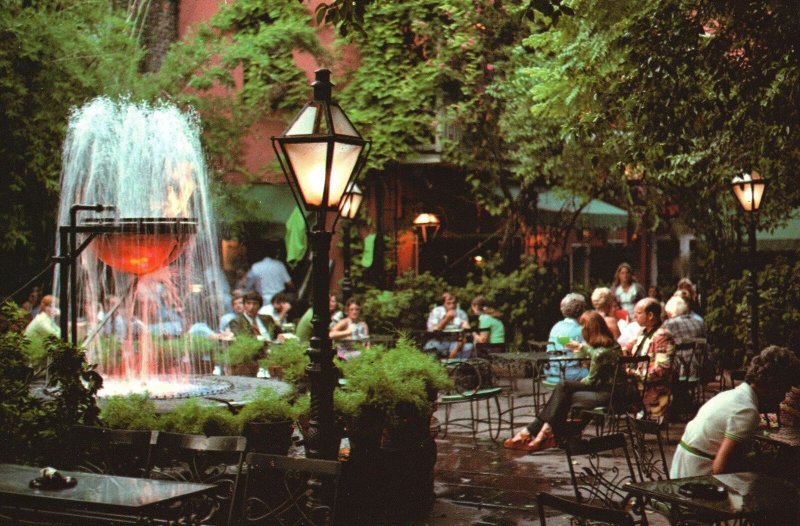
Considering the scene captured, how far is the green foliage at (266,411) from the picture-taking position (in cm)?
726

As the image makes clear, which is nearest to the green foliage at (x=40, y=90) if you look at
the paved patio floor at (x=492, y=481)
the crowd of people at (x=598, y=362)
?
the paved patio floor at (x=492, y=481)

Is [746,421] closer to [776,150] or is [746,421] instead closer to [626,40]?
[626,40]

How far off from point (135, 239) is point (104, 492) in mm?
4042

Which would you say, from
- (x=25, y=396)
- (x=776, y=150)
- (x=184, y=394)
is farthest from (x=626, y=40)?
(x=25, y=396)

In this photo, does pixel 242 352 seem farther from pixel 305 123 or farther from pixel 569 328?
pixel 305 123

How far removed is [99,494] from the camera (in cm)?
522

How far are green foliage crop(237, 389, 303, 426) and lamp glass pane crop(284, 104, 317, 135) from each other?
214 centimetres

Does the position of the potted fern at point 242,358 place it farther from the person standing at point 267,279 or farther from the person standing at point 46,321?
the person standing at point 267,279

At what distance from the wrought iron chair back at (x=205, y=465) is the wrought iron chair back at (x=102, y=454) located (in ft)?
0.50

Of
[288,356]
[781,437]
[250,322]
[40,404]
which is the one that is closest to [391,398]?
[40,404]

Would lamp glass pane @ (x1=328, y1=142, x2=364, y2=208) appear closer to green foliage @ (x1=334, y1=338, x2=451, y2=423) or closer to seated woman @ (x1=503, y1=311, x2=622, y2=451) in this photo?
green foliage @ (x1=334, y1=338, x2=451, y2=423)

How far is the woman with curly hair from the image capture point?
607 centimetres

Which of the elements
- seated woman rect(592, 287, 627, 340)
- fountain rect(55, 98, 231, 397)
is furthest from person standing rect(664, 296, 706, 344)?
fountain rect(55, 98, 231, 397)

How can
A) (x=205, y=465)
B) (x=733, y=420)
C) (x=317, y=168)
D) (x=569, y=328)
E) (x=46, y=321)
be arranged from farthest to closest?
(x=46, y=321), (x=569, y=328), (x=205, y=465), (x=317, y=168), (x=733, y=420)
